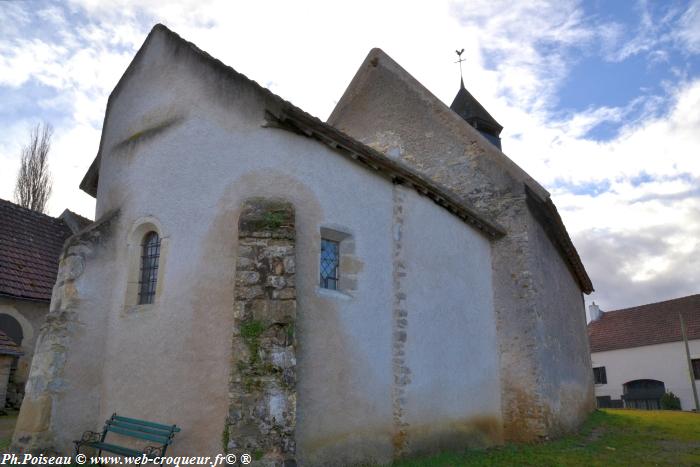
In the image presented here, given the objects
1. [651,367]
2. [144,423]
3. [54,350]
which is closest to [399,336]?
[144,423]

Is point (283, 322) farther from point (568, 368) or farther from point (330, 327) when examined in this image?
point (568, 368)

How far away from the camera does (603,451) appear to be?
32.5 feet

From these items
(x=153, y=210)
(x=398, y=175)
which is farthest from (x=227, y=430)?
(x=398, y=175)

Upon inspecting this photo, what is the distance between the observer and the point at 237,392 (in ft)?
20.0

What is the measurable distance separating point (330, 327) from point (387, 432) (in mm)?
1977

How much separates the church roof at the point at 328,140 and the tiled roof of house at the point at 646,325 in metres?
23.5

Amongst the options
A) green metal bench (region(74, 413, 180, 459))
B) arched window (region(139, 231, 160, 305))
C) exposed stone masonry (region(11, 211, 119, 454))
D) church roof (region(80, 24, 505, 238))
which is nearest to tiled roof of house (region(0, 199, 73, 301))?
church roof (region(80, 24, 505, 238))

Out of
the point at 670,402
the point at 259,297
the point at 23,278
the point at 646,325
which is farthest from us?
the point at 646,325

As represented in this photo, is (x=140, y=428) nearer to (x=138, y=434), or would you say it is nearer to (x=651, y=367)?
(x=138, y=434)

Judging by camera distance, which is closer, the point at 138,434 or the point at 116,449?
the point at 116,449

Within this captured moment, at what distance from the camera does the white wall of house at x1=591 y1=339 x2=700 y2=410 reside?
26994 mm

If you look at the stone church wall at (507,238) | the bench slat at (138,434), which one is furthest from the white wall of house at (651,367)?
the bench slat at (138,434)

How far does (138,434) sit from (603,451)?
27.9 ft

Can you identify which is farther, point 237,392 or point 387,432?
point 387,432
